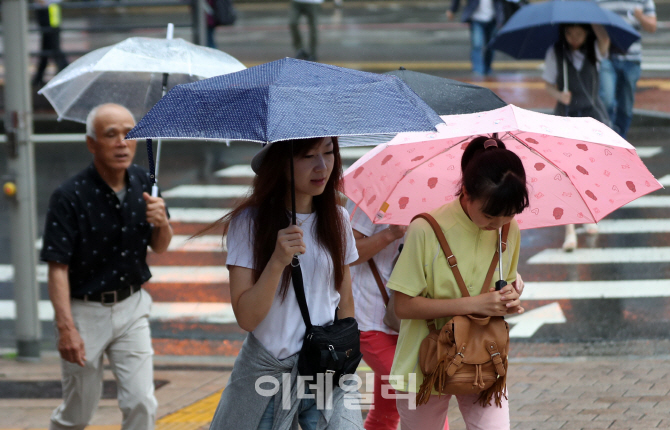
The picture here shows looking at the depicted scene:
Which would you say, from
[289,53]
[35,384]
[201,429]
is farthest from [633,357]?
[289,53]

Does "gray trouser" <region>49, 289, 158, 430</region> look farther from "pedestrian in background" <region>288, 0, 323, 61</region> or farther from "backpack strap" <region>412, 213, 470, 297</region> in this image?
"pedestrian in background" <region>288, 0, 323, 61</region>

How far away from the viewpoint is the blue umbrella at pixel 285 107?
10.0 ft

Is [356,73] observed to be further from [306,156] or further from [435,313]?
[435,313]

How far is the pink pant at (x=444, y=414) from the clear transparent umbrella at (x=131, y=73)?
2.03m

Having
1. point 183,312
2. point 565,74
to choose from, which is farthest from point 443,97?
point 565,74

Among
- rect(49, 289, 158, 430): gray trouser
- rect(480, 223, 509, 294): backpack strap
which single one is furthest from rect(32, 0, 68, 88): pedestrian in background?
rect(480, 223, 509, 294): backpack strap

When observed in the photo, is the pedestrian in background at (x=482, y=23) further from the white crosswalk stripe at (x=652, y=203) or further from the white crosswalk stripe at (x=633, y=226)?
the white crosswalk stripe at (x=633, y=226)

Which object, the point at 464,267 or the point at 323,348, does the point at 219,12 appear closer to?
the point at 464,267

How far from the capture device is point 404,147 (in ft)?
14.1

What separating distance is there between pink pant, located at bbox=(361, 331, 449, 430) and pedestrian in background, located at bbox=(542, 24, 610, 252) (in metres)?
5.02

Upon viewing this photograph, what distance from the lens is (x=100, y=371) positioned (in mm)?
4809

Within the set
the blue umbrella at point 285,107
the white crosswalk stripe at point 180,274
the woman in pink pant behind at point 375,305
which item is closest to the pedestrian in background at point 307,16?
the white crosswalk stripe at point 180,274

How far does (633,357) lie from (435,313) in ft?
11.9

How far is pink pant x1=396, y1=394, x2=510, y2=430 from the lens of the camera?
152 inches
